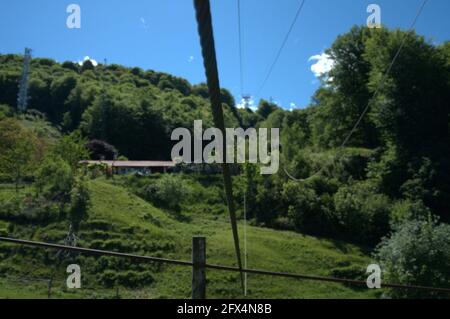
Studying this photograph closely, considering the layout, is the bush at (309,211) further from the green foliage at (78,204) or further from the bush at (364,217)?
the green foliage at (78,204)

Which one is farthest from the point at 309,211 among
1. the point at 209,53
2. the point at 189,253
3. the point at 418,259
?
the point at 209,53

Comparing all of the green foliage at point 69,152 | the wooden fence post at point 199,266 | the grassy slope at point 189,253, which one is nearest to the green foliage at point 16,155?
the green foliage at point 69,152

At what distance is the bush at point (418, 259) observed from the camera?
59.1 feet

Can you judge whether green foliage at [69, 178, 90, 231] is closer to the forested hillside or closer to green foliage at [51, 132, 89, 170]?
the forested hillside

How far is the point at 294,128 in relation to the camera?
142ft

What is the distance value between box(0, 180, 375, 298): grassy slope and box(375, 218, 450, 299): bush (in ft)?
9.43

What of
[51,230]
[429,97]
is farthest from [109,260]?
[429,97]

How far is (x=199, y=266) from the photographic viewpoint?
2807 millimetres

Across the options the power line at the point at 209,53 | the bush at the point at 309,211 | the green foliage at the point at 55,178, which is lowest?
the bush at the point at 309,211

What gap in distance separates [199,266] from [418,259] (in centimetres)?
1805

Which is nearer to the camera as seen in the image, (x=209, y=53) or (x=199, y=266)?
(x=209, y=53)

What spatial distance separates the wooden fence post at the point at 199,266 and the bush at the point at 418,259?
1696 centimetres

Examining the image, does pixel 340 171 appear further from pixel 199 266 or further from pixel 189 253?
pixel 199 266

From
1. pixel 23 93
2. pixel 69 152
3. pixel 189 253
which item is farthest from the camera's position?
pixel 23 93
